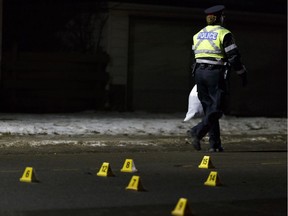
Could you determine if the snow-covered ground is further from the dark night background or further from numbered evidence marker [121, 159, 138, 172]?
numbered evidence marker [121, 159, 138, 172]

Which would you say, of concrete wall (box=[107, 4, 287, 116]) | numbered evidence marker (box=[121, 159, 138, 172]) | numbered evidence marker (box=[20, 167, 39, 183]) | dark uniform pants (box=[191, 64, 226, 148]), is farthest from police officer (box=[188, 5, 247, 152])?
concrete wall (box=[107, 4, 287, 116])

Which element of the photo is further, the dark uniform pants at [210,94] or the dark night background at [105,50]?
the dark night background at [105,50]

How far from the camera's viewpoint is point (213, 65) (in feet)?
33.2

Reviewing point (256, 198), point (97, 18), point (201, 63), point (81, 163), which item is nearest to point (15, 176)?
point (81, 163)

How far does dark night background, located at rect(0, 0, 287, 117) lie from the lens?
1789 centimetres

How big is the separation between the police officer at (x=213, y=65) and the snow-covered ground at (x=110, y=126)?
3.04 metres

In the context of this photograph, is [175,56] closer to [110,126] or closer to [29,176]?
[110,126]

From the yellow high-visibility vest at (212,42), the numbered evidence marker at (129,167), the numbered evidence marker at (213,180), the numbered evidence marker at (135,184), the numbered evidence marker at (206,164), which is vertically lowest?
the numbered evidence marker at (206,164)

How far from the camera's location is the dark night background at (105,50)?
17891mm

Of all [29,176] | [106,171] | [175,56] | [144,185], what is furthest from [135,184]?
[175,56]

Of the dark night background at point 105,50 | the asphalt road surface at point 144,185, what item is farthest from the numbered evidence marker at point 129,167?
the dark night background at point 105,50

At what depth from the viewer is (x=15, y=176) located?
26.4 feet

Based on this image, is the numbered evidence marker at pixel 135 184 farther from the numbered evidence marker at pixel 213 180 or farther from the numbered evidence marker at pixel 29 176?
the numbered evidence marker at pixel 29 176

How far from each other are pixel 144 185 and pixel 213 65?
2.99 meters
